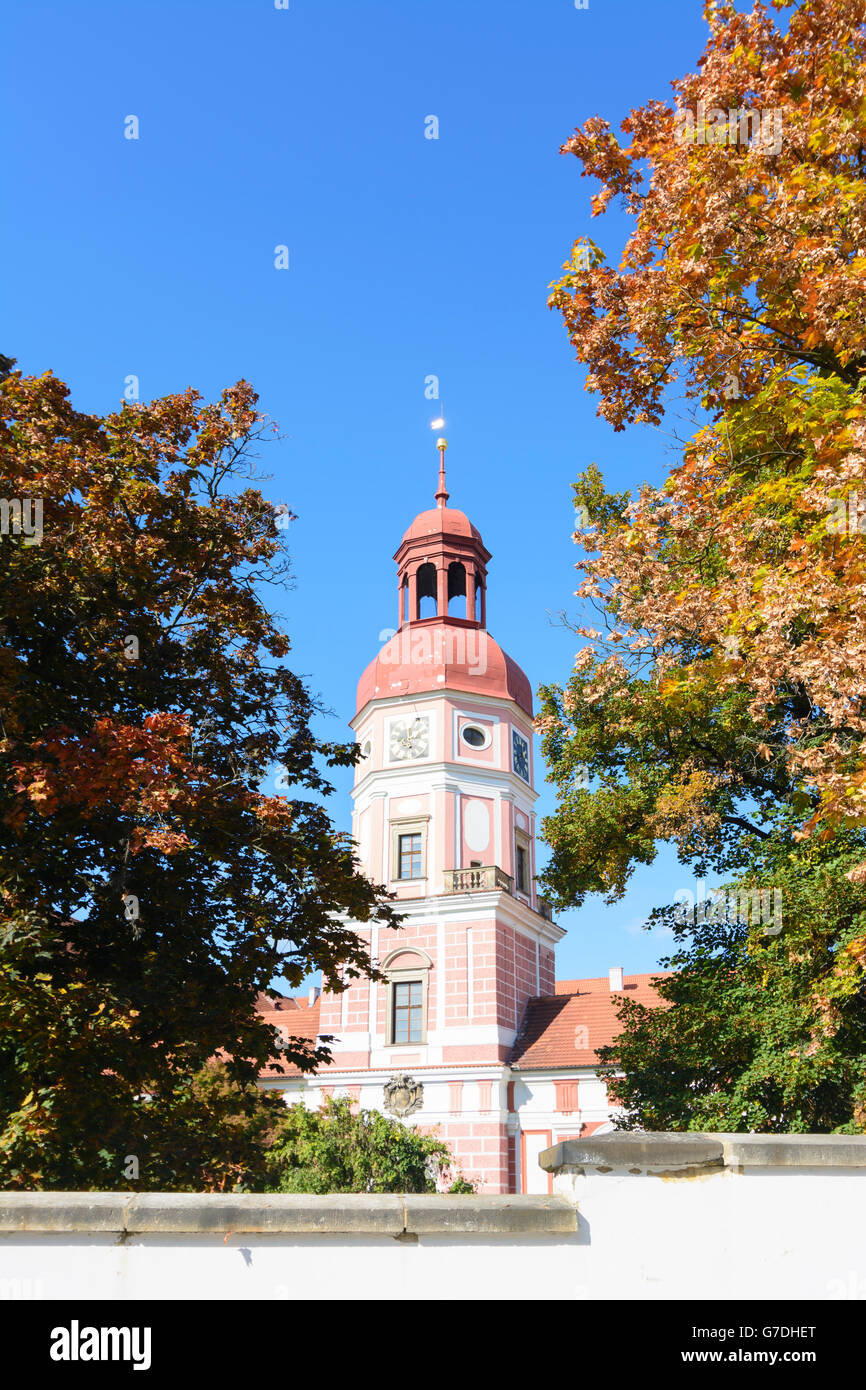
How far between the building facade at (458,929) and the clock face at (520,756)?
92 mm

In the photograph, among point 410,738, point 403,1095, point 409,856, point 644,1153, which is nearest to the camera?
point 644,1153

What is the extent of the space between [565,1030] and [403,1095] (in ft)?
19.1

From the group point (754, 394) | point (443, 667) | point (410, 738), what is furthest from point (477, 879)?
point (754, 394)

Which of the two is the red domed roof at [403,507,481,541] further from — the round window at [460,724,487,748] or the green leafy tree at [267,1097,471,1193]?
the green leafy tree at [267,1097,471,1193]

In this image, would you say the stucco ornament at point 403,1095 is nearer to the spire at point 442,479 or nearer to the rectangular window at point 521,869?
the rectangular window at point 521,869

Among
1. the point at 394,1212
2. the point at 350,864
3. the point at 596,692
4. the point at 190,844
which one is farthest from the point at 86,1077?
the point at 596,692

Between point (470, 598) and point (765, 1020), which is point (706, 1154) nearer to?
point (765, 1020)

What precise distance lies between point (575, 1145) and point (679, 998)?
10.9 metres

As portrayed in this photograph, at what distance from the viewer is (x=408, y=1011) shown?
3606 centimetres

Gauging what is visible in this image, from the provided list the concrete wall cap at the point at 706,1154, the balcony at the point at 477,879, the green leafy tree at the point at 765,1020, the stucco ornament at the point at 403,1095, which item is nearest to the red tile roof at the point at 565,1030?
the stucco ornament at the point at 403,1095

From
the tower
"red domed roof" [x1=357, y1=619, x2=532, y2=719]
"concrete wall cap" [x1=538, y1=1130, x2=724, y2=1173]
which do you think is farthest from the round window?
"concrete wall cap" [x1=538, y1=1130, x2=724, y2=1173]

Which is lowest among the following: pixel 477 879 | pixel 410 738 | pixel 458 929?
pixel 458 929

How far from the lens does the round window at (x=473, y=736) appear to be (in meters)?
38.2

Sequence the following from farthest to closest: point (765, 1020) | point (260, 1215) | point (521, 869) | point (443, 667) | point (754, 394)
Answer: point (521, 869)
point (443, 667)
point (765, 1020)
point (754, 394)
point (260, 1215)
